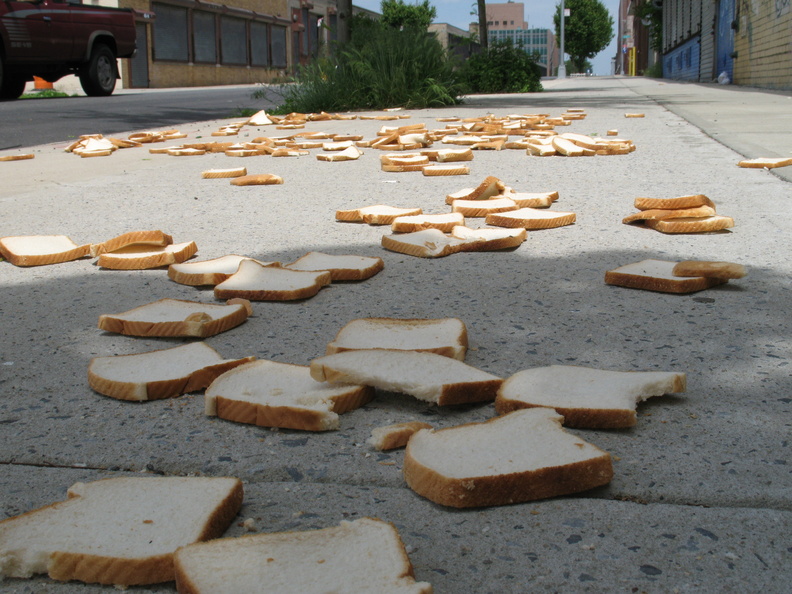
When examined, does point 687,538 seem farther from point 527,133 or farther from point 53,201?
point 527,133

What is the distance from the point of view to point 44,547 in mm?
1080

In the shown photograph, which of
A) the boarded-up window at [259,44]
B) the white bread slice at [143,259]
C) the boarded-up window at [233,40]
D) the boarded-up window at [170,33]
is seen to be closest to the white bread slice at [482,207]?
the white bread slice at [143,259]

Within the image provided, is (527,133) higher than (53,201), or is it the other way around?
(527,133)

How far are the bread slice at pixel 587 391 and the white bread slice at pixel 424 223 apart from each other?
1596 mm

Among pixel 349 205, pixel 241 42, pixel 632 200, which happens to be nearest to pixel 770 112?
pixel 632 200

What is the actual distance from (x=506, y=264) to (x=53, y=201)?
2.69 m

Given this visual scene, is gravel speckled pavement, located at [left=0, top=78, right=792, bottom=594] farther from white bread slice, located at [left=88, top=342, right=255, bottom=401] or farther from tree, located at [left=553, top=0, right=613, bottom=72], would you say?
tree, located at [left=553, top=0, right=613, bottom=72]

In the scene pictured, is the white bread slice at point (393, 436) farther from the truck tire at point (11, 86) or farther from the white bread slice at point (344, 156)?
the truck tire at point (11, 86)

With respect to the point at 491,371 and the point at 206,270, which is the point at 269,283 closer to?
the point at 206,270

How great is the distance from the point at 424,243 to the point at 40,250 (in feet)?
4.83

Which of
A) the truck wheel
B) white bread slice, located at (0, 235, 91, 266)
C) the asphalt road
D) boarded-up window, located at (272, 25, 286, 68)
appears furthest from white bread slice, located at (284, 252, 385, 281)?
boarded-up window, located at (272, 25, 286, 68)

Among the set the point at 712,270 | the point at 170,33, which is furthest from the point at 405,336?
the point at 170,33

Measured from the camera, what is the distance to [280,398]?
5.14 feet

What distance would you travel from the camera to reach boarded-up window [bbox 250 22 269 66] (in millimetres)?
40312
